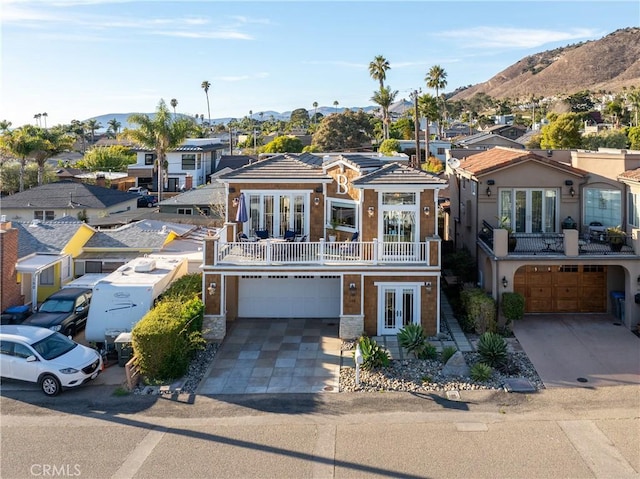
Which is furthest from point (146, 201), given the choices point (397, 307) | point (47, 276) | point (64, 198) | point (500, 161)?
point (397, 307)

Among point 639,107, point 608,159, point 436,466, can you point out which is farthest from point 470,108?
point 436,466

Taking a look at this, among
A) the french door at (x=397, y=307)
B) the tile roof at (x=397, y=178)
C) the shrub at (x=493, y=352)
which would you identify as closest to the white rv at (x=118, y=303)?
the french door at (x=397, y=307)

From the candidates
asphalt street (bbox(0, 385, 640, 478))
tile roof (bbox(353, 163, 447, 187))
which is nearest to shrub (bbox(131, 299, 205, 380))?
asphalt street (bbox(0, 385, 640, 478))

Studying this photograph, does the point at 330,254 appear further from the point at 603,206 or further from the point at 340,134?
the point at 340,134

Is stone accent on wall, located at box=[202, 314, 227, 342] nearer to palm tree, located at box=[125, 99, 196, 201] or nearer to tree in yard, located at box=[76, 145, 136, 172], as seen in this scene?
palm tree, located at box=[125, 99, 196, 201]

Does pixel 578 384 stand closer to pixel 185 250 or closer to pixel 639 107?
pixel 185 250

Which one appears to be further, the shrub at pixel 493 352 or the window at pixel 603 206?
the window at pixel 603 206

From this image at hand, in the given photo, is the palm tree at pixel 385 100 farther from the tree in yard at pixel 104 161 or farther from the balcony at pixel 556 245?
the balcony at pixel 556 245
